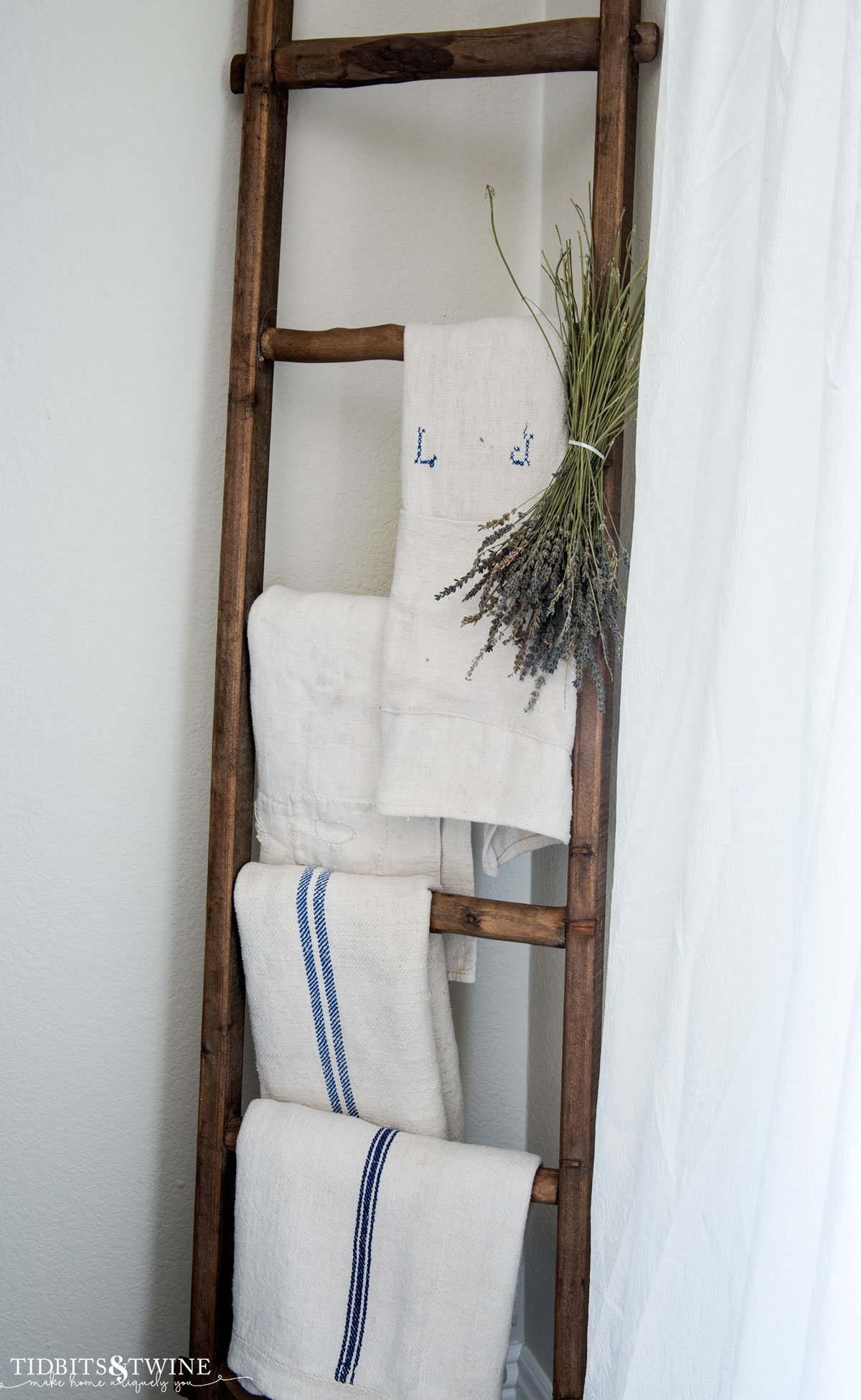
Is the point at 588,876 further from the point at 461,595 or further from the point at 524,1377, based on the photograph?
the point at 524,1377

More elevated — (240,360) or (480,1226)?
(240,360)

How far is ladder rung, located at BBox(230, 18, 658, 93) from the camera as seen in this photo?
968 millimetres

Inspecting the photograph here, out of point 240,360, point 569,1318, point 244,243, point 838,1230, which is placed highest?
point 244,243

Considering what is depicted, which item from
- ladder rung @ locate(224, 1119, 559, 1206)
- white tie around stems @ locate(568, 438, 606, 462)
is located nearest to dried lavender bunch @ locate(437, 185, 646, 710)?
white tie around stems @ locate(568, 438, 606, 462)

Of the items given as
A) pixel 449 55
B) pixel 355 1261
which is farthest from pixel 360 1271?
pixel 449 55

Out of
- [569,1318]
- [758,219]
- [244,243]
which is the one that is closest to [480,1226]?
[569,1318]

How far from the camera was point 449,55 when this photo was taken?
100 cm

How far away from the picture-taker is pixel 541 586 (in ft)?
2.86

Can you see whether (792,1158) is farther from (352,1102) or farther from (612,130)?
(612,130)

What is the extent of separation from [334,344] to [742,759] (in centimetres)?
61

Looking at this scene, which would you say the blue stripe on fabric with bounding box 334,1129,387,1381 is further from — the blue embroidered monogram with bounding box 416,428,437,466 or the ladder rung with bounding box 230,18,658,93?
the ladder rung with bounding box 230,18,658,93

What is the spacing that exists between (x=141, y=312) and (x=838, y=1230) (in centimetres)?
98

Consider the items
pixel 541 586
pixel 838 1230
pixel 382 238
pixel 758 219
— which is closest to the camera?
pixel 838 1230

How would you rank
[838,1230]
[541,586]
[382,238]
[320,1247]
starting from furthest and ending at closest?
[382,238]
[320,1247]
[541,586]
[838,1230]
